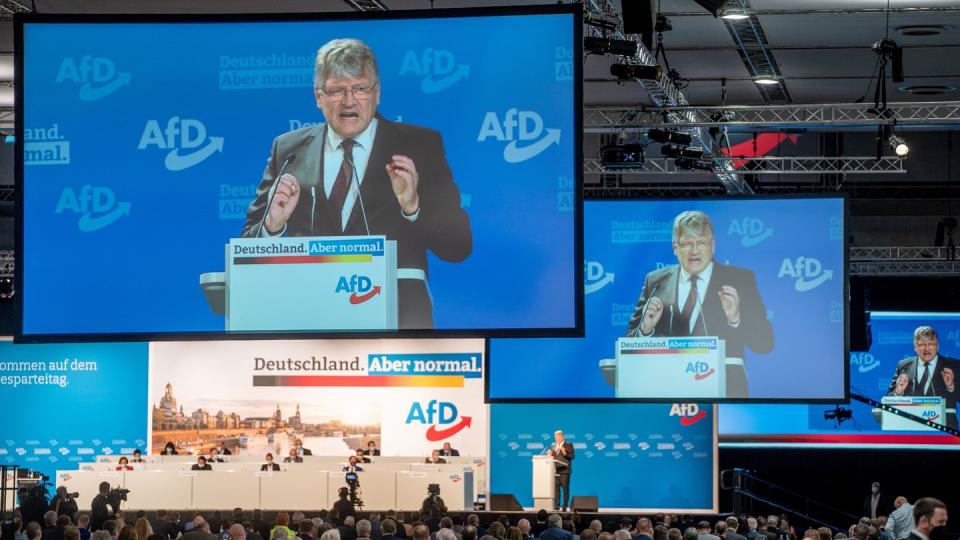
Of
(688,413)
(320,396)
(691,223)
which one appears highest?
(691,223)

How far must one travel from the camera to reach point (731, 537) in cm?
1152

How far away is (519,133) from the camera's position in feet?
26.1

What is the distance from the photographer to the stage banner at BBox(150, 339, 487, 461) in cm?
2198

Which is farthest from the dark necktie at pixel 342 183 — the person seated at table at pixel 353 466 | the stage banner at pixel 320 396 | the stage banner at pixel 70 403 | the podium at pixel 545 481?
the stage banner at pixel 70 403

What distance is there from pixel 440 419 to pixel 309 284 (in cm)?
1420

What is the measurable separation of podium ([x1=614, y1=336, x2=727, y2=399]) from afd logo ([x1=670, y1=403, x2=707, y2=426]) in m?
6.07

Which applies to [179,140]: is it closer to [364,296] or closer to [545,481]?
[364,296]

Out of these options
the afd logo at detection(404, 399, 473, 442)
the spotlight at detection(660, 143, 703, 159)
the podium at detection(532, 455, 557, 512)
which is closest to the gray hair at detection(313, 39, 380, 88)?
the spotlight at detection(660, 143, 703, 159)

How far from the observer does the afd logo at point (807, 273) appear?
15.6m

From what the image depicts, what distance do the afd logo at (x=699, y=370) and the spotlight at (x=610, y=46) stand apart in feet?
13.9

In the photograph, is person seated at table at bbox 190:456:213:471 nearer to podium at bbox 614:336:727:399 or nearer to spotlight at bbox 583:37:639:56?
podium at bbox 614:336:727:399

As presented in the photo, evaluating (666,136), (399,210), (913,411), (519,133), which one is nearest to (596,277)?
(666,136)

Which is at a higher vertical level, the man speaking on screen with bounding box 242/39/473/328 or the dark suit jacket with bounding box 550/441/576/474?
the man speaking on screen with bounding box 242/39/473/328

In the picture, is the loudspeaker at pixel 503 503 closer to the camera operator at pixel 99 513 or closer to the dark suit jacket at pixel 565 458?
the dark suit jacket at pixel 565 458
